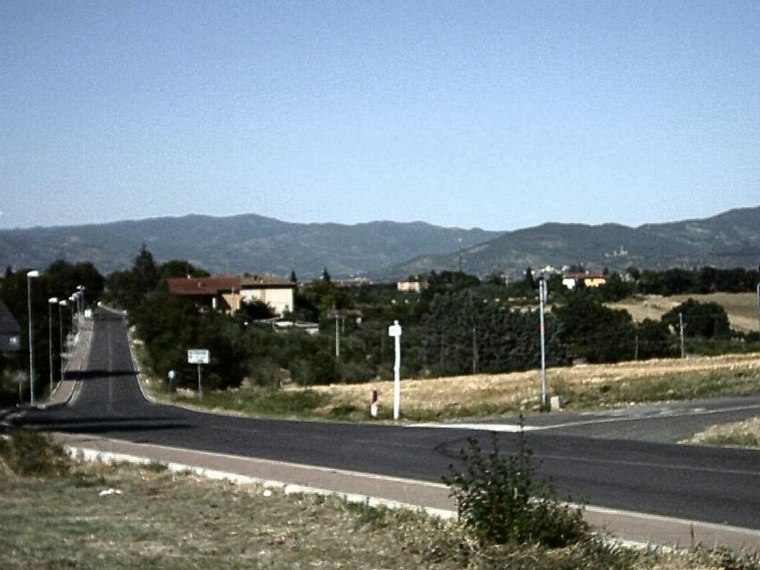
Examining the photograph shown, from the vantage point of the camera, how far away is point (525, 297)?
452 feet

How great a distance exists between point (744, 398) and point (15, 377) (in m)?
51.2

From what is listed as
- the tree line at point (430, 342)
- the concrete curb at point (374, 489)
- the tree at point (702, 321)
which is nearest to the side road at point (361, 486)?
the concrete curb at point (374, 489)

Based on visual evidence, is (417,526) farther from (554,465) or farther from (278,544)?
(554,465)

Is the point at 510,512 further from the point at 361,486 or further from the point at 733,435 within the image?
the point at 733,435

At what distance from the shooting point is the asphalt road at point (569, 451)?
621 inches

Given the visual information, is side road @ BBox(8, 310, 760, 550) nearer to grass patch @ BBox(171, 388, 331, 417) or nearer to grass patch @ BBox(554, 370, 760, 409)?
grass patch @ BBox(554, 370, 760, 409)

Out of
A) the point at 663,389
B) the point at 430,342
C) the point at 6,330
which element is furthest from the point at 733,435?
the point at 430,342

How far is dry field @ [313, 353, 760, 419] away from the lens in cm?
4431

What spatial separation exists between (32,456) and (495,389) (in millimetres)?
37055

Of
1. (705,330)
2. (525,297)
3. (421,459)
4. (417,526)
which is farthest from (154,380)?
(417,526)

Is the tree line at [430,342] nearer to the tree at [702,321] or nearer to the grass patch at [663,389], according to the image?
the tree at [702,321]

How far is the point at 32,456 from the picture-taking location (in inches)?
779

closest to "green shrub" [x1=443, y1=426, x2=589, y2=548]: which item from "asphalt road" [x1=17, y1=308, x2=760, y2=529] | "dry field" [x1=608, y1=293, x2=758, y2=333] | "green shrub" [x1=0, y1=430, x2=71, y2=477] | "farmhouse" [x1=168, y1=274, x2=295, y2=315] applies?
"asphalt road" [x1=17, y1=308, x2=760, y2=529]

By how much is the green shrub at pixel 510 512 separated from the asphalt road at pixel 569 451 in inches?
123
